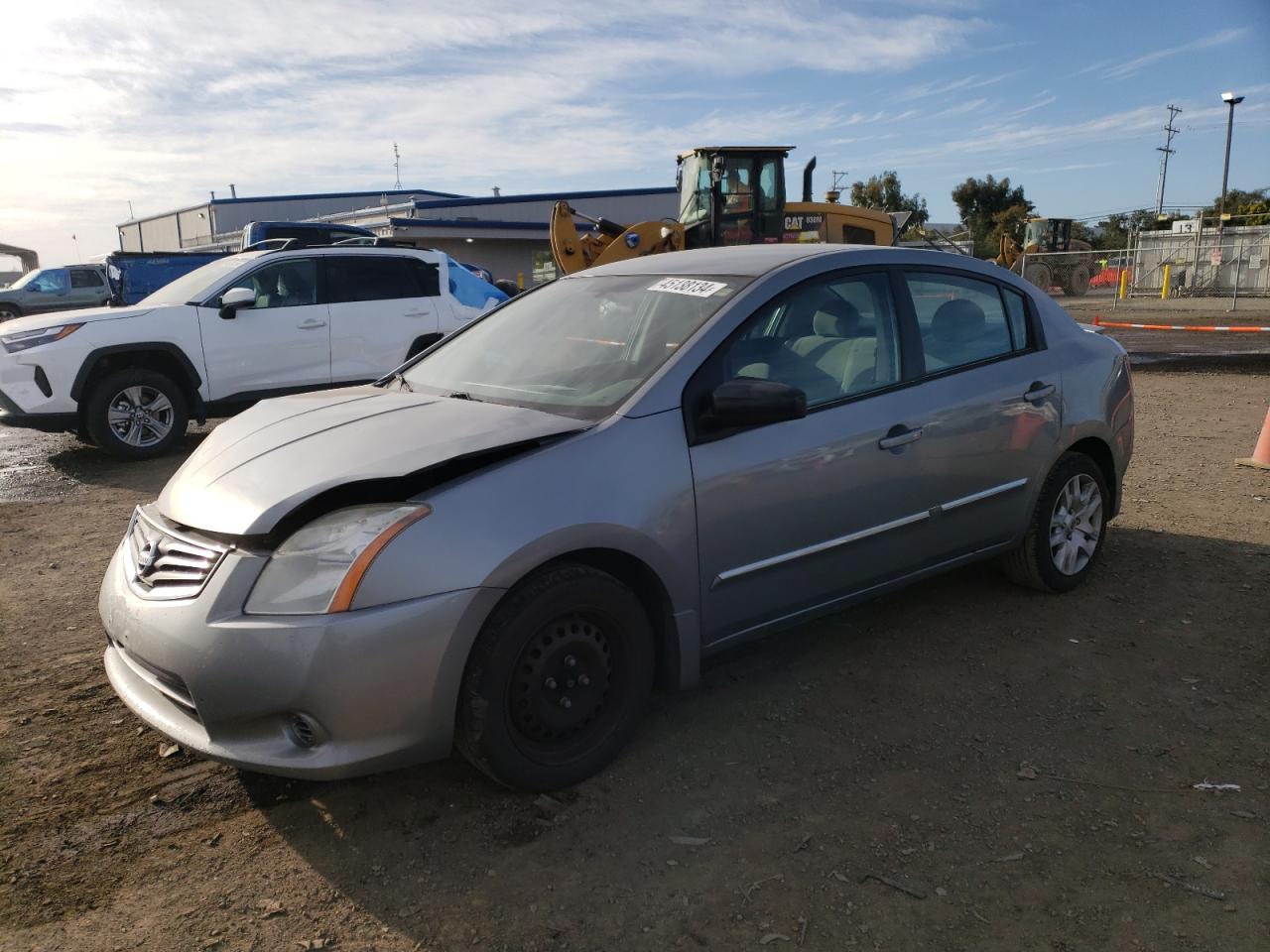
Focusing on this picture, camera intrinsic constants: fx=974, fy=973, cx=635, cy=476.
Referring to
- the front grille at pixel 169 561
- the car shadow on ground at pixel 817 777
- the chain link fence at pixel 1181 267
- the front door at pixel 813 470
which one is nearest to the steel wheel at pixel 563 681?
the car shadow on ground at pixel 817 777

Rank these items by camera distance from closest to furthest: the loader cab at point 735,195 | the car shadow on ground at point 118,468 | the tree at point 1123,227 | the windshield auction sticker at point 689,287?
the windshield auction sticker at point 689,287 → the car shadow on ground at point 118,468 → the loader cab at point 735,195 → the tree at point 1123,227

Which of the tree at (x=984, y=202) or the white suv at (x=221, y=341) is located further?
the tree at (x=984, y=202)

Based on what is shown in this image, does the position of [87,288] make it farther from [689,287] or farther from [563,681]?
[563,681]

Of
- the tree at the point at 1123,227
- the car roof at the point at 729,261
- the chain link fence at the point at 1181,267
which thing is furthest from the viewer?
the tree at the point at 1123,227

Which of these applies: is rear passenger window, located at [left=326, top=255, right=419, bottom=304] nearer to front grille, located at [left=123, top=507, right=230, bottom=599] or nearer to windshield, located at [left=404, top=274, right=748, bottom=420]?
windshield, located at [left=404, top=274, right=748, bottom=420]

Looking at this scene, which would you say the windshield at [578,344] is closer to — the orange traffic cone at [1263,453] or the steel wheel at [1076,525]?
the steel wheel at [1076,525]

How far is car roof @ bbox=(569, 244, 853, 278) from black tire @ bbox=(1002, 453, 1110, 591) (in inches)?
57.0

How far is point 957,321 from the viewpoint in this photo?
4250 mm

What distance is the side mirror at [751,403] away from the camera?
3188 mm

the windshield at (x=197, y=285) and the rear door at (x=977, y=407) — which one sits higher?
the windshield at (x=197, y=285)

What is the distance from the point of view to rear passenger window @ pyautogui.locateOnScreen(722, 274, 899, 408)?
355 cm

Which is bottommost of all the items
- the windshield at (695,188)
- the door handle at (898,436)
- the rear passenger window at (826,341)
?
the door handle at (898,436)

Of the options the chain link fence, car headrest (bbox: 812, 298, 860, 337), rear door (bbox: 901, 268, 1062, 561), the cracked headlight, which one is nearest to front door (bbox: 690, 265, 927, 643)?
car headrest (bbox: 812, 298, 860, 337)

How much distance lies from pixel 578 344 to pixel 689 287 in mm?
483
